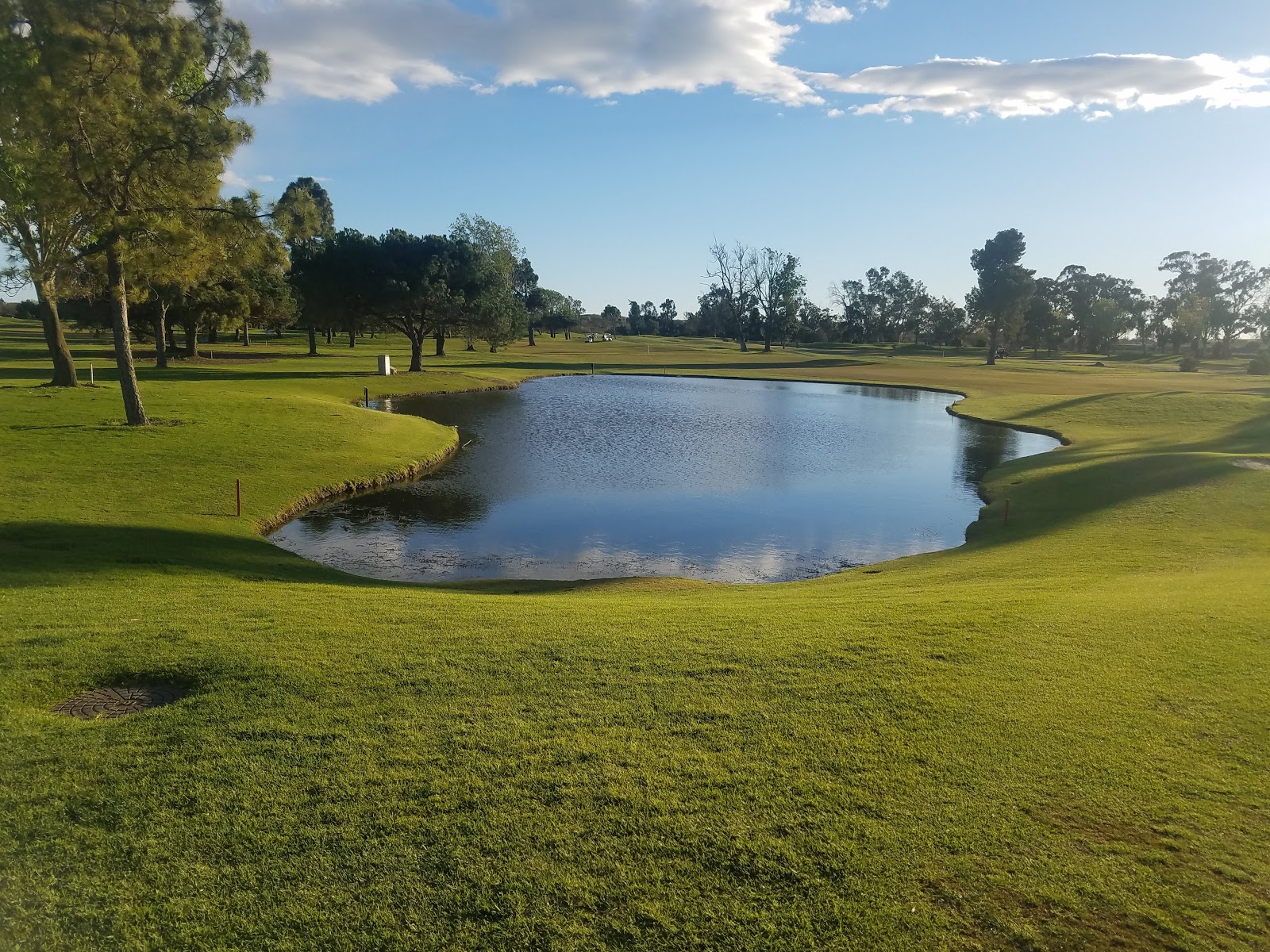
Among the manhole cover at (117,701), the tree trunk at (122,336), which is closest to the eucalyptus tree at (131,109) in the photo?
the tree trunk at (122,336)

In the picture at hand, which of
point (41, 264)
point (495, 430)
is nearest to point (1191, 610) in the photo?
point (41, 264)

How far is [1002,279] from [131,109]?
116561 millimetres

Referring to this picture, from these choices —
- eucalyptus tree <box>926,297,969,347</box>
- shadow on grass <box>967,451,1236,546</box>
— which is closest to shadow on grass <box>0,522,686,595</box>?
shadow on grass <box>967,451,1236,546</box>

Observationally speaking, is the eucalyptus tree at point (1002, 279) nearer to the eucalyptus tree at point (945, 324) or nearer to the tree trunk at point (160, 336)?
the eucalyptus tree at point (945, 324)

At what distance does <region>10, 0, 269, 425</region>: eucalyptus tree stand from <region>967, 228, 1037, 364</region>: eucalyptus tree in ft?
359

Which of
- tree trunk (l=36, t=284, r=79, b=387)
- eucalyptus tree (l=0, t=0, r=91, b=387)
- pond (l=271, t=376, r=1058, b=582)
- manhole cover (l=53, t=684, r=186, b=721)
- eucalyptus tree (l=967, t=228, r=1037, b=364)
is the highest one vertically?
eucalyptus tree (l=967, t=228, r=1037, b=364)

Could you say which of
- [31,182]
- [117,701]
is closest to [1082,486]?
[117,701]

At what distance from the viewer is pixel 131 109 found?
25.9 metres

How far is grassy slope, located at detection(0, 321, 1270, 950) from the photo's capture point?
5.38m

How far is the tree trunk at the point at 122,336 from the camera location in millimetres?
27062

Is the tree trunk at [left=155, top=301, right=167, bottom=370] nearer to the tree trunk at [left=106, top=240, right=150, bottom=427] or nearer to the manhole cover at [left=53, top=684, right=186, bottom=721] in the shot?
the tree trunk at [left=106, top=240, right=150, bottom=427]

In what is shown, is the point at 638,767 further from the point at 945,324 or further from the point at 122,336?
the point at 945,324

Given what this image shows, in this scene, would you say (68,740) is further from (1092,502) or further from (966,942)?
(1092,502)

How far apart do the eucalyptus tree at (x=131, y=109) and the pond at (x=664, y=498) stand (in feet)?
36.4
